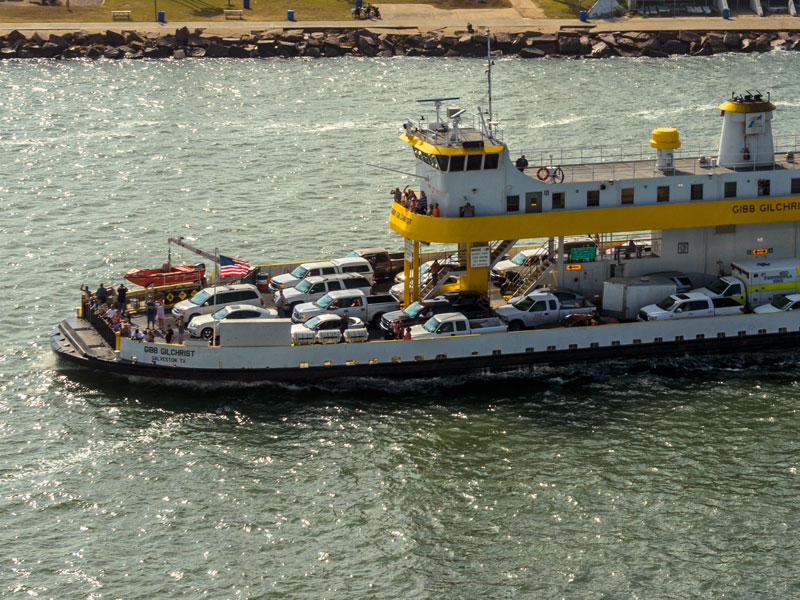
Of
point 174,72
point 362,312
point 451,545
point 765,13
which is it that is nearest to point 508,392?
point 362,312

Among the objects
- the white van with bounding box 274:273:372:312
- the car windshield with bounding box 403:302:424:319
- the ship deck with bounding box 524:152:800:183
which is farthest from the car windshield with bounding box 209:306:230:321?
the ship deck with bounding box 524:152:800:183

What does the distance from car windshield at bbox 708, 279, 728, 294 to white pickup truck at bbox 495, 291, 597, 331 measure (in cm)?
494

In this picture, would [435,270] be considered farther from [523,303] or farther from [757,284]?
[757,284]

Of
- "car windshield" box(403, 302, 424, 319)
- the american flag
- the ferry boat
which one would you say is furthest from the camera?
the american flag

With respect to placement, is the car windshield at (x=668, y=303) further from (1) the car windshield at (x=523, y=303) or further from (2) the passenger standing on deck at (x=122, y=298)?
(2) the passenger standing on deck at (x=122, y=298)

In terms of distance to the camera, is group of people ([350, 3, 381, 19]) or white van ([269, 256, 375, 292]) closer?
white van ([269, 256, 375, 292])

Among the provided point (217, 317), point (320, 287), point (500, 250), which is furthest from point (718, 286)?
point (217, 317)

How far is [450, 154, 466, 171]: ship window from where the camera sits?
151 feet

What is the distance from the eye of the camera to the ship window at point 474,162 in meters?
46.1

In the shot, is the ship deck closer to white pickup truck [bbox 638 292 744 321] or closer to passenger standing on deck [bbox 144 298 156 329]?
white pickup truck [bbox 638 292 744 321]

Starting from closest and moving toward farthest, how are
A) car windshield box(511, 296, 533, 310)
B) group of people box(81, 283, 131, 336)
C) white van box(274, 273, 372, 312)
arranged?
group of people box(81, 283, 131, 336)
car windshield box(511, 296, 533, 310)
white van box(274, 273, 372, 312)

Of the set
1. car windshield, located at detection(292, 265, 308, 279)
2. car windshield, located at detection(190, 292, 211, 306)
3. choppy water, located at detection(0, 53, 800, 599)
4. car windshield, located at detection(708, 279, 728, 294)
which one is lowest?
choppy water, located at detection(0, 53, 800, 599)

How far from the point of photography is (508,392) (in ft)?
147

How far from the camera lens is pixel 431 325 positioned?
149ft
